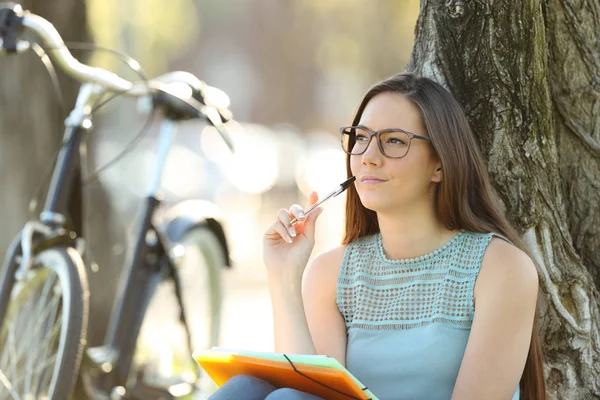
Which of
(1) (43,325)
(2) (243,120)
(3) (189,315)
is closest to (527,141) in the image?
(1) (43,325)

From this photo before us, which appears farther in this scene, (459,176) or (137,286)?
(137,286)

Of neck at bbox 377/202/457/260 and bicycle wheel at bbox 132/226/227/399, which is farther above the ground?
neck at bbox 377/202/457/260

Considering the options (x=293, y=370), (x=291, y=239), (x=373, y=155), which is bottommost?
(x=293, y=370)

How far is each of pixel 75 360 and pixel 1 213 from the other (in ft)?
7.65

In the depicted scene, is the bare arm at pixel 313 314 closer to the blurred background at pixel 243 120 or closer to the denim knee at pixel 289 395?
the denim knee at pixel 289 395

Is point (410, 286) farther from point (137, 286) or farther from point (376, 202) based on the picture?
point (137, 286)

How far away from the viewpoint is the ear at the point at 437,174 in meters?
2.69

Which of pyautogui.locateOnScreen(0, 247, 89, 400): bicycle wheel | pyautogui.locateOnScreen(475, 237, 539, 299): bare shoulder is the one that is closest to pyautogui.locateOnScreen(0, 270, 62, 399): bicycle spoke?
pyautogui.locateOnScreen(0, 247, 89, 400): bicycle wheel

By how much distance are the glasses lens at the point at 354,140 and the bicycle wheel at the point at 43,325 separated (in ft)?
3.54

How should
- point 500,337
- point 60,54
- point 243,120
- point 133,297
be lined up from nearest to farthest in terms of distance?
1. point 500,337
2. point 60,54
3. point 133,297
4. point 243,120

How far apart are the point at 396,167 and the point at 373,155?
0.22ft

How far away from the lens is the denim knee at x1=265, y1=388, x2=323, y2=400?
236 cm

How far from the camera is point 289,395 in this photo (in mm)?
2365

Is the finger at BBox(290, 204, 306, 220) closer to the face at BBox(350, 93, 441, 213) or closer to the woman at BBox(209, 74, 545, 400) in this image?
the woman at BBox(209, 74, 545, 400)
